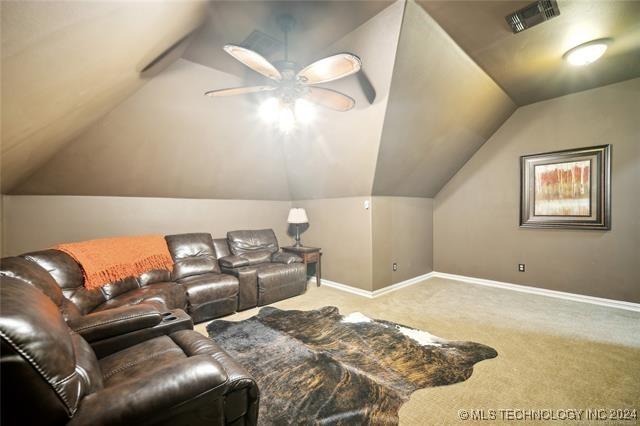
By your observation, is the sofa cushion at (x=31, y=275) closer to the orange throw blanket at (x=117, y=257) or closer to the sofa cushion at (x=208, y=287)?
the orange throw blanket at (x=117, y=257)

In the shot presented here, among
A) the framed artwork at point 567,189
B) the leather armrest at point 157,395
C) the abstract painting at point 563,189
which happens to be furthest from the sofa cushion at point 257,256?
the abstract painting at point 563,189

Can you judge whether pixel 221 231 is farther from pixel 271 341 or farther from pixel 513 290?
pixel 513 290

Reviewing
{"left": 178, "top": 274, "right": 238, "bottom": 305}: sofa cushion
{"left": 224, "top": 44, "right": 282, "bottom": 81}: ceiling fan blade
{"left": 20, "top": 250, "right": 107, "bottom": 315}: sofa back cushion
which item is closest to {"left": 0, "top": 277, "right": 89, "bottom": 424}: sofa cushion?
{"left": 224, "top": 44, "right": 282, "bottom": 81}: ceiling fan blade

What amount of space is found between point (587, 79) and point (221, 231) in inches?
218

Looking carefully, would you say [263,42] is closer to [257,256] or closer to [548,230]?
[257,256]

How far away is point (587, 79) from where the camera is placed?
3.40 meters

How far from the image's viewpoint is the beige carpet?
1828 millimetres

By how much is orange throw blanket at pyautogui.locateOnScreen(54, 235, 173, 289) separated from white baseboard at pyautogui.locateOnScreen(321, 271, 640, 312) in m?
2.62

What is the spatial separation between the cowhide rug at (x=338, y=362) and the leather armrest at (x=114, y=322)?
923mm

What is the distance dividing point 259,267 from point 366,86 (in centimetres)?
270

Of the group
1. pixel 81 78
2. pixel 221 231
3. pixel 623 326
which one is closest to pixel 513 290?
pixel 623 326

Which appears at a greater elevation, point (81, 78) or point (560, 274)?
point (81, 78)

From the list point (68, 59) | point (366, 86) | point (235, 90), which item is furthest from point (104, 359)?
point (366, 86)

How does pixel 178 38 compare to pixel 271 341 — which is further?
pixel 271 341
